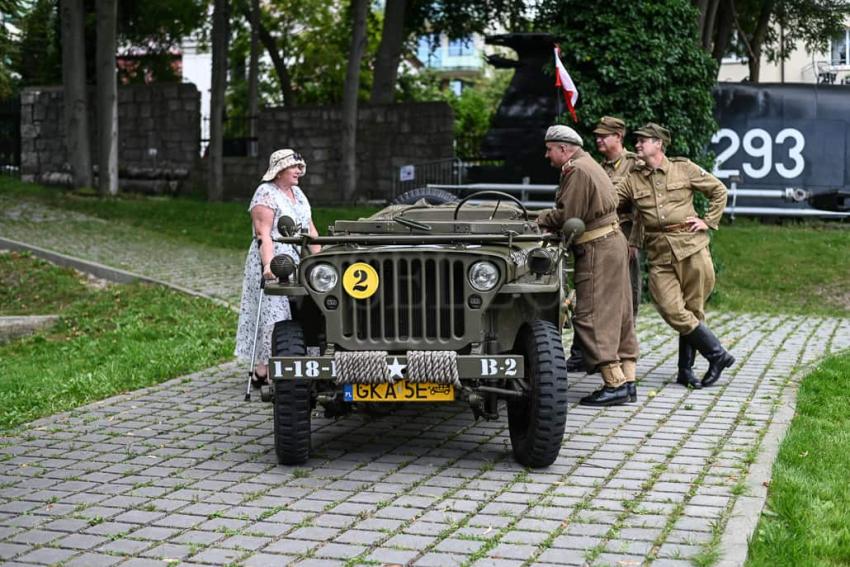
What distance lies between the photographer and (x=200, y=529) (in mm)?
6617

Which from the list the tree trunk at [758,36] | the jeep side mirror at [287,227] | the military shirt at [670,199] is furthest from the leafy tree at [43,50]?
the jeep side mirror at [287,227]

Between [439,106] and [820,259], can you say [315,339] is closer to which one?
[820,259]

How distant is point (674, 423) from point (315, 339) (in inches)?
98.1

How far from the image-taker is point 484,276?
7.88m

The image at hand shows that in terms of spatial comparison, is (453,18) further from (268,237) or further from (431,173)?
(268,237)

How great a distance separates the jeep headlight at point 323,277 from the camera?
25.9 feet

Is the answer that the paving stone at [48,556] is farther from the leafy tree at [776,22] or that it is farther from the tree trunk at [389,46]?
the leafy tree at [776,22]

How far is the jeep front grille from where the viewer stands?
7863 millimetres

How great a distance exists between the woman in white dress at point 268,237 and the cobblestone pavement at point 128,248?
545 cm

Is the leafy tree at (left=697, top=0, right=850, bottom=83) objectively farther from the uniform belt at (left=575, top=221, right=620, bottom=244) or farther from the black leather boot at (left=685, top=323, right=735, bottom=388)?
the uniform belt at (left=575, top=221, right=620, bottom=244)

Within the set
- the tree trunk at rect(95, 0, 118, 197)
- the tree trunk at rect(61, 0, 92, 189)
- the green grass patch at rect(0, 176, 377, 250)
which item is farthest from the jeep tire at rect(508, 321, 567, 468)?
the tree trunk at rect(61, 0, 92, 189)

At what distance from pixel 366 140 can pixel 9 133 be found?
10.6m

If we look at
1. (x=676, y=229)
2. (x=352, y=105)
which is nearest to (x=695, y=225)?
(x=676, y=229)

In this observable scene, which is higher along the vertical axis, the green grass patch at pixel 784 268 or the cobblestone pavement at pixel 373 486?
the green grass patch at pixel 784 268
